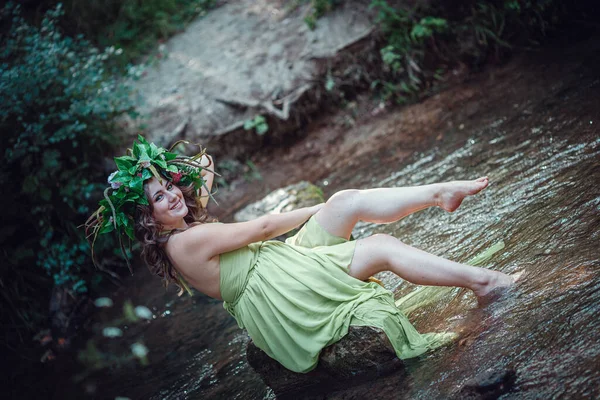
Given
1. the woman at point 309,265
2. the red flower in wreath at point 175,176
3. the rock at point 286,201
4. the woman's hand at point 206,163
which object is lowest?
the rock at point 286,201

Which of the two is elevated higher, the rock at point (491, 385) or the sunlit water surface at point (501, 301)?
the rock at point (491, 385)

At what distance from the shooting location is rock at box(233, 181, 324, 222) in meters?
5.15

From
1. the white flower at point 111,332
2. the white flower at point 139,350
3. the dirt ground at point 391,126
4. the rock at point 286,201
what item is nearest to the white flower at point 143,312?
the white flower at point 111,332

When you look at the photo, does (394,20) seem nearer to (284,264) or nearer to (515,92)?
(515,92)

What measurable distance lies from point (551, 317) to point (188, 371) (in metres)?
2.56

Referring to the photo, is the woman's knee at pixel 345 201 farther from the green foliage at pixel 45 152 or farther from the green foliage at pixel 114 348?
the green foliage at pixel 45 152

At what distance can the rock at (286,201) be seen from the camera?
5148mm

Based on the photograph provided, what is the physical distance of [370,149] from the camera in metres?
6.38

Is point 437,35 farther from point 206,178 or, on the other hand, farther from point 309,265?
point 309,265

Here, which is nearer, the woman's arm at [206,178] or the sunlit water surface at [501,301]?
→ the sunlit water surface at [501,301]

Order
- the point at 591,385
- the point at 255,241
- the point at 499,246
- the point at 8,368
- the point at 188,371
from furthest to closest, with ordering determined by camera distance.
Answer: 1. the point at 8,368
2. the point at 188,371
3. the point at 499,246
4. the point at 255,241
5. the point at 591,385

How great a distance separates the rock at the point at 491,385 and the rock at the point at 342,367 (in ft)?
1.83

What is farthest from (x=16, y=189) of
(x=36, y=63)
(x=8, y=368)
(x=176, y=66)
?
(x=176, y=66)

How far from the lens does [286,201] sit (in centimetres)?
528
